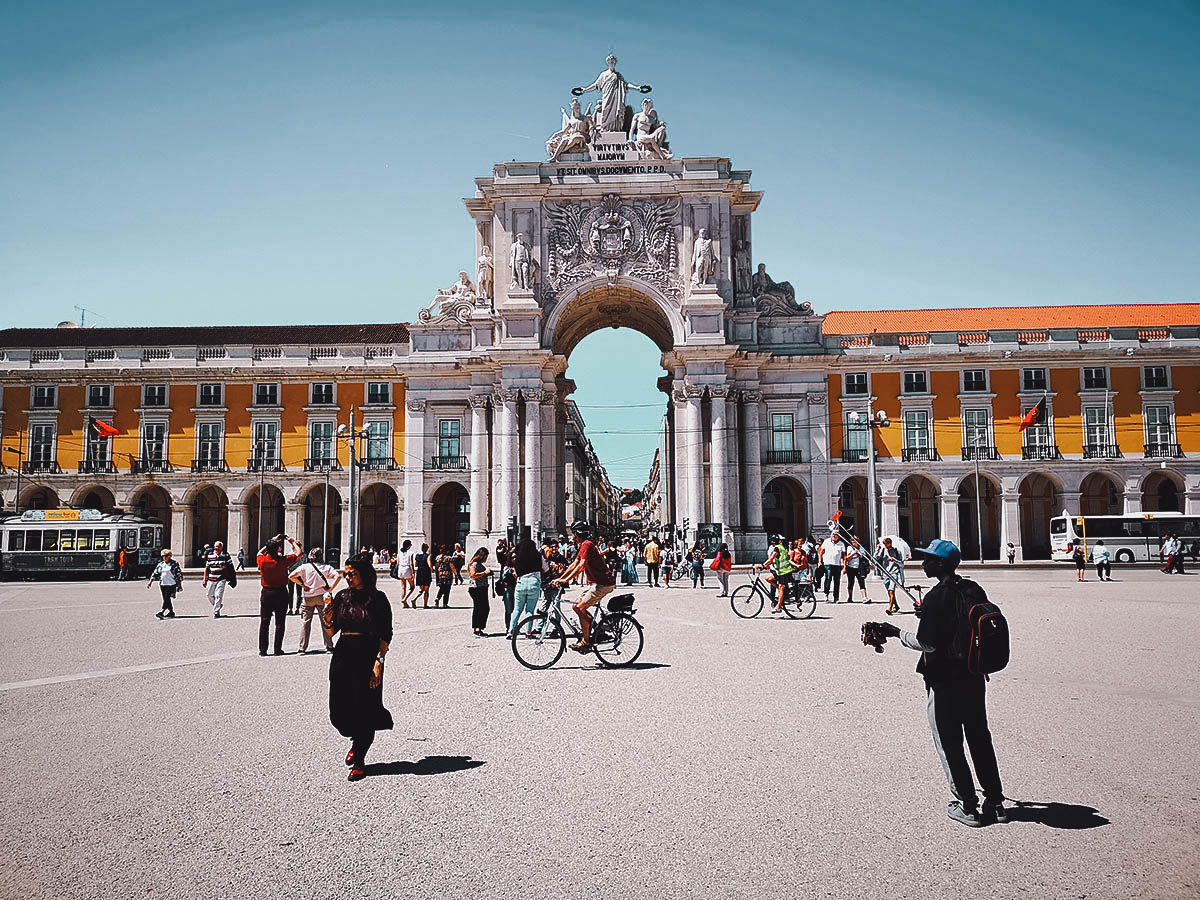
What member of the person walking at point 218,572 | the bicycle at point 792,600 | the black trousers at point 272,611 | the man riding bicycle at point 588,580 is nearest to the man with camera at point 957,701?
the man riding bicycle at point 588,580

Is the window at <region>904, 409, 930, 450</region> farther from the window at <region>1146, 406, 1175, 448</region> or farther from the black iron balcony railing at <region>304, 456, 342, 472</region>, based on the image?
the black iron balcony railing at <region>304, 456, 342, 472</region>

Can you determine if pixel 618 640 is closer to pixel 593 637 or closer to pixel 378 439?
pixel 593 637

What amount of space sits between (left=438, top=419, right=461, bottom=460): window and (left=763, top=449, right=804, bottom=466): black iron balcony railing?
55.5ft

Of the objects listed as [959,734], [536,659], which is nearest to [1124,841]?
[959,734]

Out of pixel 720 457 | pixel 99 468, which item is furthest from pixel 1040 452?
pixel 99 468

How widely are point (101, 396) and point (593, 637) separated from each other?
47945 millimetres

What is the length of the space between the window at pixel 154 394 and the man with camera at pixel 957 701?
52838 mm

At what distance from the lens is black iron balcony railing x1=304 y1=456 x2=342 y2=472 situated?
5053 cm

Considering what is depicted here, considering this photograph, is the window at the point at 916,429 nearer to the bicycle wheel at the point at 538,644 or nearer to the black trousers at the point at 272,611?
the bicycle wheel at the point at 538,644

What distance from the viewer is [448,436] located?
5059 cm

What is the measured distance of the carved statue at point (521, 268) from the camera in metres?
47.9

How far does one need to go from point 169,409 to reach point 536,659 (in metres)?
45.2

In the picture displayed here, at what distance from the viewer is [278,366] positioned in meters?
51.5

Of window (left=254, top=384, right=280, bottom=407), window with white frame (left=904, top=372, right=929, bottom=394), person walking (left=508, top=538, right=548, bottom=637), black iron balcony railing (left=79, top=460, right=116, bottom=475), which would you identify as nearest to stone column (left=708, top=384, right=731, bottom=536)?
window with white frame (left=904, top=372, right=929, bottom=394)
